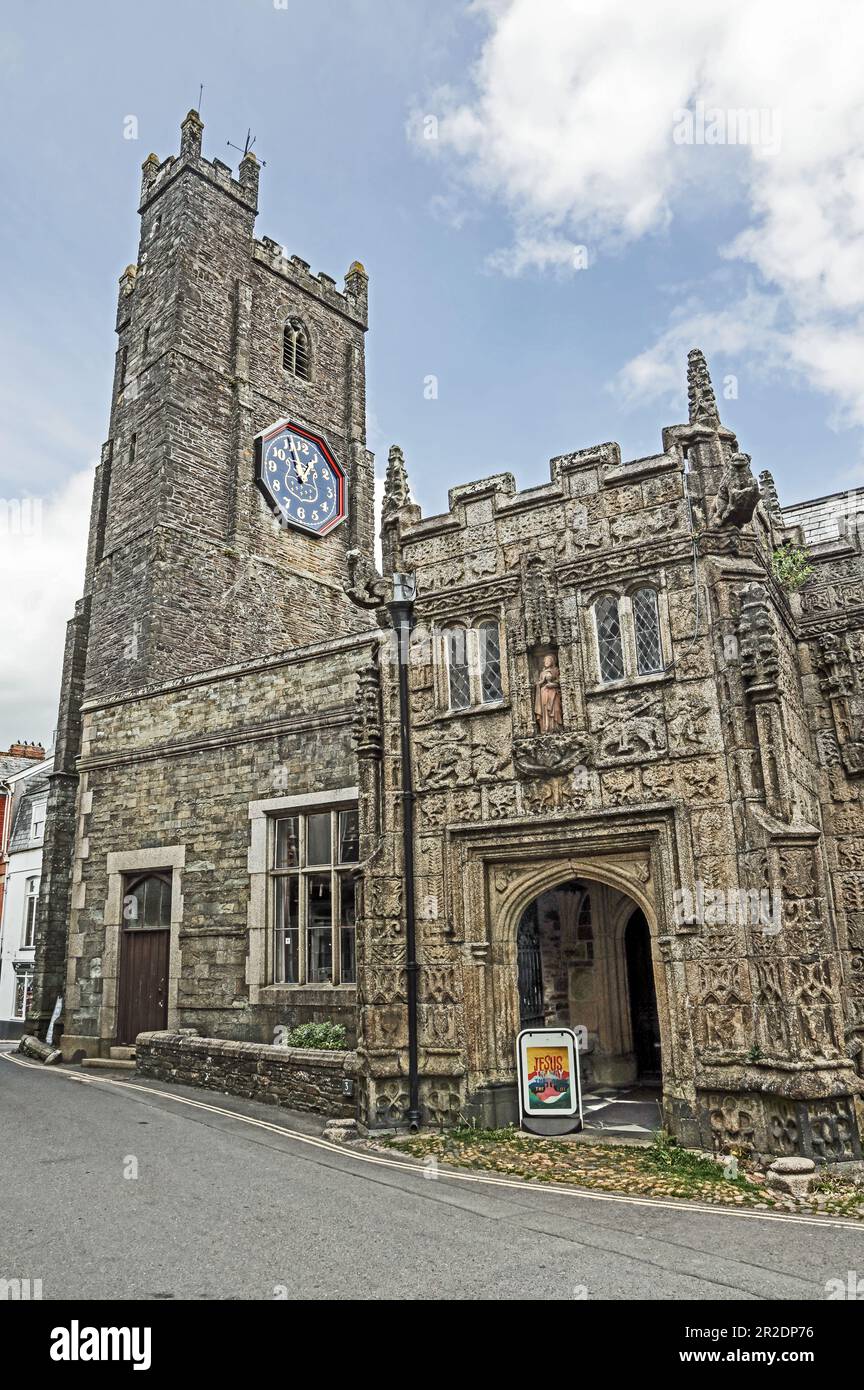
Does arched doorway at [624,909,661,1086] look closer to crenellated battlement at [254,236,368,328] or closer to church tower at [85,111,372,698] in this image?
church tower at [85,111,372,698]

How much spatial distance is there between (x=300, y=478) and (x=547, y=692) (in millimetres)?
18519

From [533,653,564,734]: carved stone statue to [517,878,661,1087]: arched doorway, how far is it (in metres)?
3.81

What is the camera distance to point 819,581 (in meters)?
11.4

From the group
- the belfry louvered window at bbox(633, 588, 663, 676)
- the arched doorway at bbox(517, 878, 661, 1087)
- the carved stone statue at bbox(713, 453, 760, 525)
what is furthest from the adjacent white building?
the carved stone statue at bbox(713, 453, 760, 525)

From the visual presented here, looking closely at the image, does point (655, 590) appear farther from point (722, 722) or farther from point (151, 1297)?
point (151, 1297)

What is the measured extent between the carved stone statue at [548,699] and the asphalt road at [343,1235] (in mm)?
4490

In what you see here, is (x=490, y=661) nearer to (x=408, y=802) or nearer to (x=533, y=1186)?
(x=408, y=802)

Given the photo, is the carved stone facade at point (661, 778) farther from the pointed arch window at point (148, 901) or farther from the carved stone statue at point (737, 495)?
the pointed arch window at point (148, 901)

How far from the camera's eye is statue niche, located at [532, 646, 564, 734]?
397 inches

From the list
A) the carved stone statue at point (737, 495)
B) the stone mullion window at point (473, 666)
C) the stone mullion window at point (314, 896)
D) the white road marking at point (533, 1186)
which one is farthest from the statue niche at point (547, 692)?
the stone mullion window at point (314, 896)

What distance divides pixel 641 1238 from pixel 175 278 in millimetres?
25127

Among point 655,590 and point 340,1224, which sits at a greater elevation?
point 655,590

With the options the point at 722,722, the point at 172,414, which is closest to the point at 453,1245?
the point at 722,722

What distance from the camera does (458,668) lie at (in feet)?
35.8
